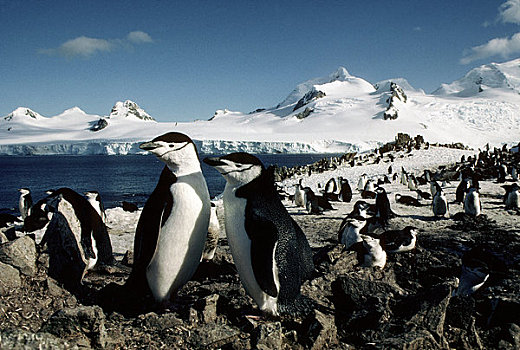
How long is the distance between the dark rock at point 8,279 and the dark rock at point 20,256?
0.33ft

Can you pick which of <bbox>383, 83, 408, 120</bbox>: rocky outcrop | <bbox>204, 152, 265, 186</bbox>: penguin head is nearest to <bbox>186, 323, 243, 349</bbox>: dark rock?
<bbox>204, 152, 265, 186</bbox>: penguin head

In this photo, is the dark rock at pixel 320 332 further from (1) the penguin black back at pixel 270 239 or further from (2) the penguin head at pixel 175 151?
(2) the penguin head at pixel 175 151

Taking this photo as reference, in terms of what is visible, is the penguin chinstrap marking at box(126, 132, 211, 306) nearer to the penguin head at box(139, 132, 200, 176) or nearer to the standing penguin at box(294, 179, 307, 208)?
the penguin head at box(139, 132, 200, 176)

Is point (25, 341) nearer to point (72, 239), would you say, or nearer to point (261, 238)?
point (261, 238)

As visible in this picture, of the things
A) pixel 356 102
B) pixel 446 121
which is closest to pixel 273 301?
pixel 446 121

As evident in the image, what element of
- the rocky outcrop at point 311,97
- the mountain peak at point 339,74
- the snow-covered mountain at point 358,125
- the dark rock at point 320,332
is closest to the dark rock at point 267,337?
the dark rock at point 320,332

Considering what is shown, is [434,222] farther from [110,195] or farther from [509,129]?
[509,129]

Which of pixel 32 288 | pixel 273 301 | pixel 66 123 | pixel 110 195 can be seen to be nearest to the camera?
pixel 273 301

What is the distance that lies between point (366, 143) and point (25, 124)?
563 ft

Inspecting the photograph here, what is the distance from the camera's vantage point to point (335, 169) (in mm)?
22469

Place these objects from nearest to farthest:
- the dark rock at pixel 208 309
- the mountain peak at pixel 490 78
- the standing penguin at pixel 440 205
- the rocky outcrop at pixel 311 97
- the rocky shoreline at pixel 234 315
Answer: the rocky shoreline at pixel 234 315 < the dark rock at pixel 208 309 < the standing penguin at pixel 440 205 < the mountain peak at pixel 490 78 < the rocky outcrop at pixel 311 97

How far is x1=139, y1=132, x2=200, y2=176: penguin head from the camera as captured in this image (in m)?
3.05

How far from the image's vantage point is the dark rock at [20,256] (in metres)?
3.24

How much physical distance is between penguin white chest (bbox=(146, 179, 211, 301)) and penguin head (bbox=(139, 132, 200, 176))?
0.50 ft
